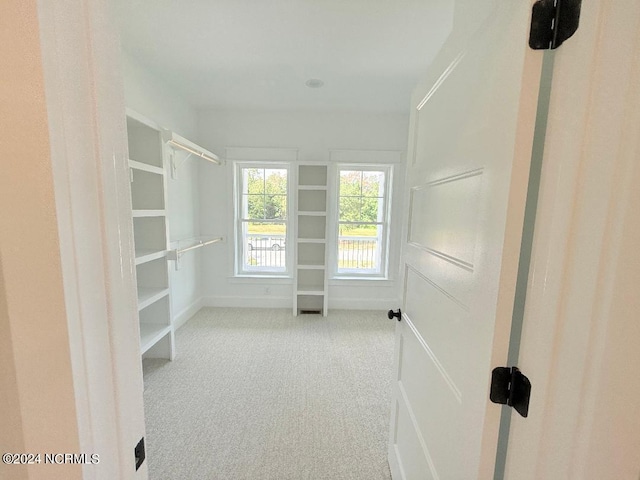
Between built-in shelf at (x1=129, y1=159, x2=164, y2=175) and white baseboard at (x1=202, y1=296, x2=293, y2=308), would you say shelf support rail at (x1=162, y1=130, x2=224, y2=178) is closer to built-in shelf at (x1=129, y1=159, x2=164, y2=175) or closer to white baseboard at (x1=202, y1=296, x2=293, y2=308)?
built-in shelf at (x1=129, y1=159, x2=164, y2=175)

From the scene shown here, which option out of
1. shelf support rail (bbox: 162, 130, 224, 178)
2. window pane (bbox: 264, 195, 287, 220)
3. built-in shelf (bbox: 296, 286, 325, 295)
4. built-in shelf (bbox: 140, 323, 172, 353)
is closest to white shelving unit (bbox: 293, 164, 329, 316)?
built-in shelf (bbox: 296, 286, 325, 295)

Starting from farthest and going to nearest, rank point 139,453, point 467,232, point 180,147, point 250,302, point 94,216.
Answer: point 250,302, point 180,147, point 467,232, point 139,453, point 94,216

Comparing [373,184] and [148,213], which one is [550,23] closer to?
[148,213]

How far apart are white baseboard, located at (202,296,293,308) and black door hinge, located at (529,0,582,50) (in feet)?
12.2

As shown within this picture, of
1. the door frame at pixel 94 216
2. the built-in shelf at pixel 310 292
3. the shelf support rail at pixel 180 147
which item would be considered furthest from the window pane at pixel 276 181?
the door frame at pixel 94 216

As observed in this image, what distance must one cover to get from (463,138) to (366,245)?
10.4 ft

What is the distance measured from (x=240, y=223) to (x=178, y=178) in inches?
39.1

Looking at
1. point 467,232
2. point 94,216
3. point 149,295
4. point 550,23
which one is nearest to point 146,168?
point 149,295

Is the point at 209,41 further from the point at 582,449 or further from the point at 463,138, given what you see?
the point at 582,449

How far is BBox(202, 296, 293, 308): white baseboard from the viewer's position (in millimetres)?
3918

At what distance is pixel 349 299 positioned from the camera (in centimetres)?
398

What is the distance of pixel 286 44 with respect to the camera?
2.20 metres

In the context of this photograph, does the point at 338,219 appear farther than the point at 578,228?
Yes

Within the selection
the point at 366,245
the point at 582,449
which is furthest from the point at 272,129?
the point at 582,449
